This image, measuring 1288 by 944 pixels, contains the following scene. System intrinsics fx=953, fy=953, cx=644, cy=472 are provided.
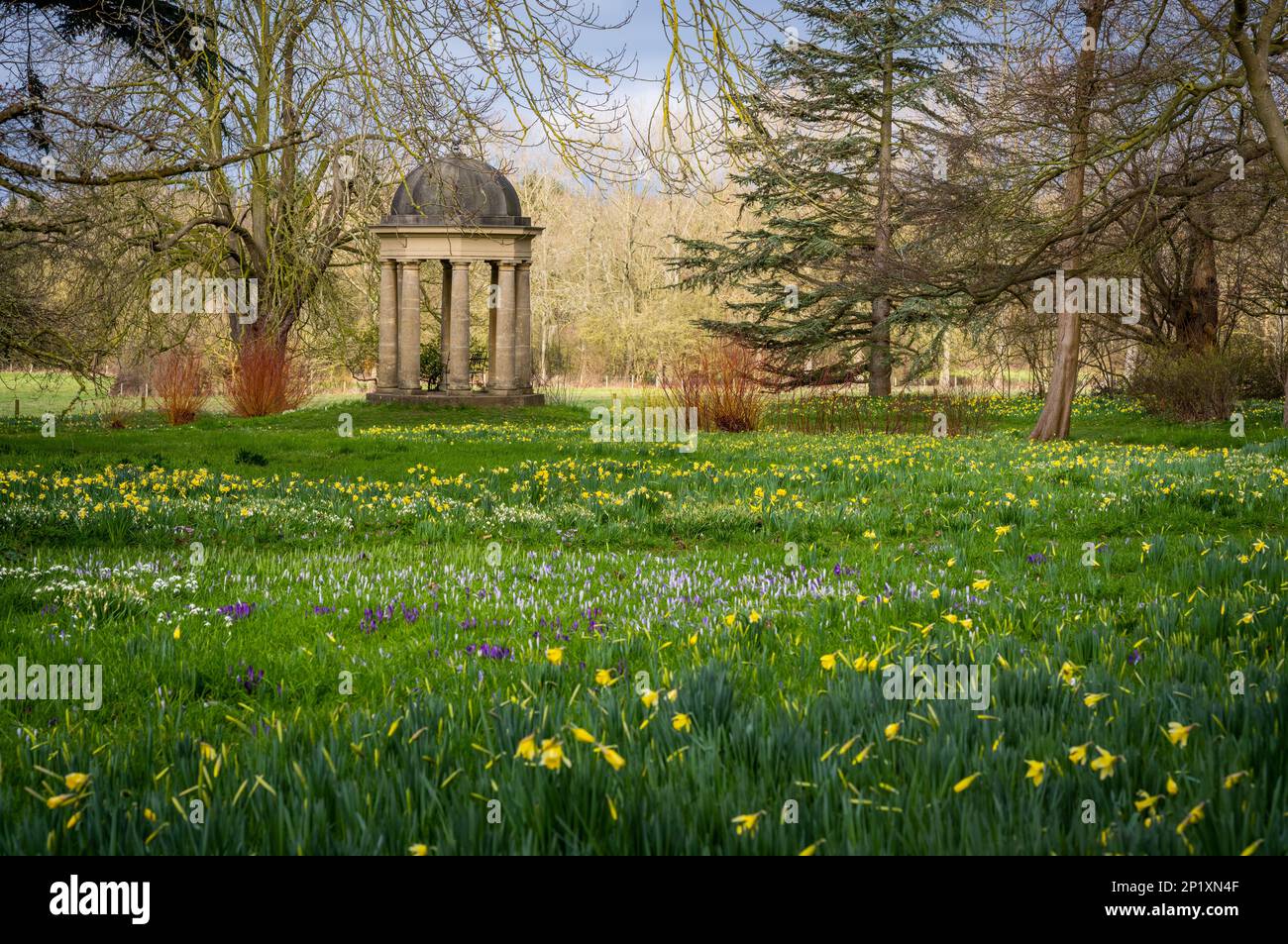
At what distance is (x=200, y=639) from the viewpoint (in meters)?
4.51

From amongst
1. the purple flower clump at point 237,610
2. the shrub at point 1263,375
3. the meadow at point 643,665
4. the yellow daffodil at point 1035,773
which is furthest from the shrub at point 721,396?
the yellow daffodil at point 1035,773

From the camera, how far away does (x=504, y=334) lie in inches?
1131

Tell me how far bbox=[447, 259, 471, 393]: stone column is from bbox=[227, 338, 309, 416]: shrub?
4.94 m

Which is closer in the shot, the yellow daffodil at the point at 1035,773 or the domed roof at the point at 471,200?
the yellow daffodil at the point at 1035,773

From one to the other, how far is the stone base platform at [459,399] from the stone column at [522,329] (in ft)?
2.48

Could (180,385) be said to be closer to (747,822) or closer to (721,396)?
(721,396)

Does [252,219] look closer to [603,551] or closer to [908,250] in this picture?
[908,250]

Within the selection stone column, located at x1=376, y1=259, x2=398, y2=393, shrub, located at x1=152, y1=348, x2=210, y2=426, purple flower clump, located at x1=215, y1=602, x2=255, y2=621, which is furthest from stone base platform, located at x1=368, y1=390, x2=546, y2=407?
purple flower clump, located at x1=215, y1=602, x2=255, y2=621

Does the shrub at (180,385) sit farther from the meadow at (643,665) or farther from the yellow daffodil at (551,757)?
the yellow daffodil at (551,757)

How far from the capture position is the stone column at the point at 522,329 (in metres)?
28.9

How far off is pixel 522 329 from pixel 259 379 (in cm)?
810

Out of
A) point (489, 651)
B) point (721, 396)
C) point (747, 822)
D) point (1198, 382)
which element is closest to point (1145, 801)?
point (747, 822)
